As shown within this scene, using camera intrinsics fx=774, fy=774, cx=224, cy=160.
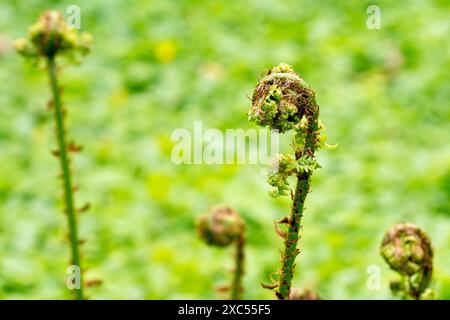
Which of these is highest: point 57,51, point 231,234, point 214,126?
point 214,126

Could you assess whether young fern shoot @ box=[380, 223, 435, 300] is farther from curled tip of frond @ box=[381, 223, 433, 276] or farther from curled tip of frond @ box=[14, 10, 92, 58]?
curled tip of frond @ box=[14, 10, 92, 58]

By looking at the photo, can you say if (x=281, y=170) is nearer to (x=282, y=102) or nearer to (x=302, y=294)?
(x=282, y=102)

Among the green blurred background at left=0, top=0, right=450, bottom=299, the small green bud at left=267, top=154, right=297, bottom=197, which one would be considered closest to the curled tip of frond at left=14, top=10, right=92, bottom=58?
the small green bud at left=267, top=154, right=297, bottom=197

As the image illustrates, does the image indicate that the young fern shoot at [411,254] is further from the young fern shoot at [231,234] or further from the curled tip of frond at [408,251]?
the young fern shoot at [231,234]

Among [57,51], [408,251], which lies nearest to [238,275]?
[408,251]

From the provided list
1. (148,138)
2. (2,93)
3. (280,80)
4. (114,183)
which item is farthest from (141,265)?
(280,80)

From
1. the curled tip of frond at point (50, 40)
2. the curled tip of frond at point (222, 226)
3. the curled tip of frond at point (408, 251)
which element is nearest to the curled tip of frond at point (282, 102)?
the curled tip of frond at point (408, 251)
